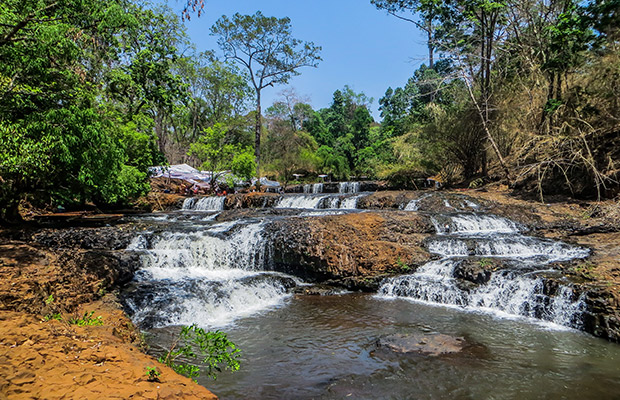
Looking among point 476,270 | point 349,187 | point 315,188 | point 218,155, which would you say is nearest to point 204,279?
point 476,270

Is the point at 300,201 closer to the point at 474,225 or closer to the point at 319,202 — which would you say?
the point at 319,202

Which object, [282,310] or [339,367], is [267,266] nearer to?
[282,310]

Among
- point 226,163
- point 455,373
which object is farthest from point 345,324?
point 226,163

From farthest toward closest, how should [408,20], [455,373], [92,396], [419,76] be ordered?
[419,76] < [408,20] < [455,373] < [92,396]

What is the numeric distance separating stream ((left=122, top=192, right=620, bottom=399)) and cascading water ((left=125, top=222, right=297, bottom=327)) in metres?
0.03

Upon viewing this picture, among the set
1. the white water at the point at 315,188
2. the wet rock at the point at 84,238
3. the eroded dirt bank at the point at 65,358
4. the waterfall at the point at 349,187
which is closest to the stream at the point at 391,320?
the wet rock at the point at 84,238

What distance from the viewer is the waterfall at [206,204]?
16.4m

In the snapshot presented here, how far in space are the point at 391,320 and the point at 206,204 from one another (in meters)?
12.7

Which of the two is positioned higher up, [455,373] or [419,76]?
[419,76]

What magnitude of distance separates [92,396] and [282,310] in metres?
4.27

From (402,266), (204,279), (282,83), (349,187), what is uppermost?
(282,83)

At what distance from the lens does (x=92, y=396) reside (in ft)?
7.10

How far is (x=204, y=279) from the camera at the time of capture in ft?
24.3

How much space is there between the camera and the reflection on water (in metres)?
3.49
